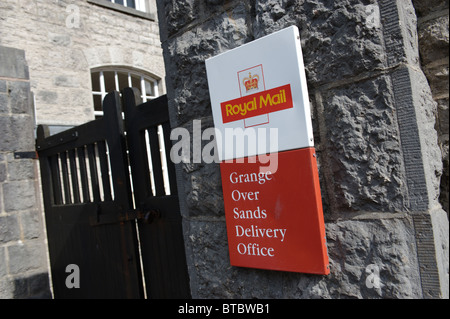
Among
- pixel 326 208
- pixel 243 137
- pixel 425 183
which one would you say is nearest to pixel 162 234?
pixel 243 137

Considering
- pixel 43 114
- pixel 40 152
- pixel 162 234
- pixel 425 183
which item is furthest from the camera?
pixel 43 114

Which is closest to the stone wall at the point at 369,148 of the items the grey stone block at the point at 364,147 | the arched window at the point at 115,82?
the grey stone block at the point at 364,147

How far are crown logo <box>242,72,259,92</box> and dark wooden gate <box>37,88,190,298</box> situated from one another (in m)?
0.96

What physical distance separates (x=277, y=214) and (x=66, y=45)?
5.75m

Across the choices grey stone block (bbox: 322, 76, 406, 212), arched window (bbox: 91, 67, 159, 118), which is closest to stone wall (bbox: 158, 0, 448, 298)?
grey stone block (bbox: 322, 76, 406, 212)

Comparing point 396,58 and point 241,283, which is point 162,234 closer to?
point 241,283

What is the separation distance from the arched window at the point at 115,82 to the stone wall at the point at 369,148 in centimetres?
546

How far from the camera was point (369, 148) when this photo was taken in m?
1.45

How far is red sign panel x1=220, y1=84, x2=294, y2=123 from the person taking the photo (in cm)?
162

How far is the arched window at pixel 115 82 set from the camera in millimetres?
6910

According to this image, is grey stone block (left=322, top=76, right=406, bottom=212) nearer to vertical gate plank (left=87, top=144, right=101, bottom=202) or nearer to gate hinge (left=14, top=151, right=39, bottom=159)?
vertical gate plank (left=87, top=144, right=101, bottom=202)

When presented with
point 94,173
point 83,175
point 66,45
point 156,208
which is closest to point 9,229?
point 83,175
